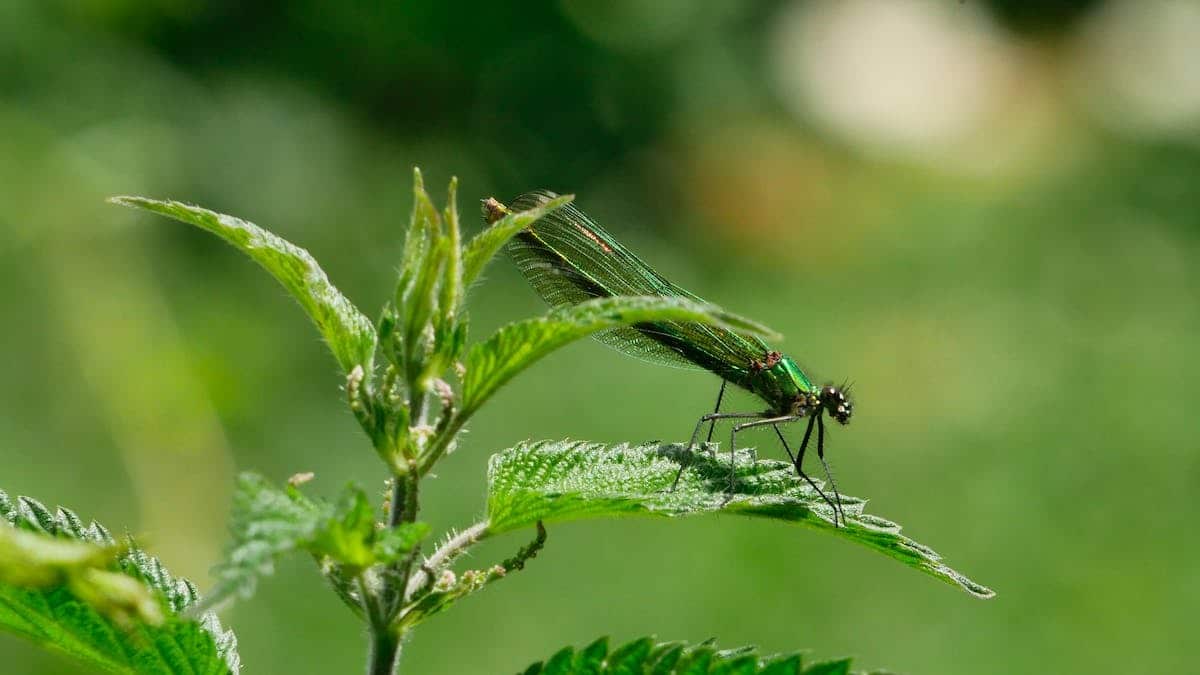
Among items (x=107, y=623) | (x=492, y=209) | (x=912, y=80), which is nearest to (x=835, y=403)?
(x=492, y=209)

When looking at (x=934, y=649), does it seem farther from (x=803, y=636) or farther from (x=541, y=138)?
(x=541, y=138)

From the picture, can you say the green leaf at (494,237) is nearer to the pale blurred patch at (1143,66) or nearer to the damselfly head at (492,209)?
the damselfly head at (492,209)

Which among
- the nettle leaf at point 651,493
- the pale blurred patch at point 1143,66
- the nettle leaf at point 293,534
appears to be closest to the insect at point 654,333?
A: the nettle leaf at point 651,493

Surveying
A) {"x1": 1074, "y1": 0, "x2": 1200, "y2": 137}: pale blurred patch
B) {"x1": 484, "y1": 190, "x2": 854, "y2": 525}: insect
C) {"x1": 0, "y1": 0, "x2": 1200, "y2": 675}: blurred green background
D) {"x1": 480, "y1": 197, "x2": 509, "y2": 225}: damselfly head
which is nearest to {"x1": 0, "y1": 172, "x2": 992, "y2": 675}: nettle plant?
{"x1": 480, "y1": 197, "x2": 509, "y2": 225}: damselfly head

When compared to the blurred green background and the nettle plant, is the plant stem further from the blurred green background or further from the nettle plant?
the blurred green background

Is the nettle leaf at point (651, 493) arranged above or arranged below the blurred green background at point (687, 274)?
below

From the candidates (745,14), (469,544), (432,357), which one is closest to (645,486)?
(469,544)
